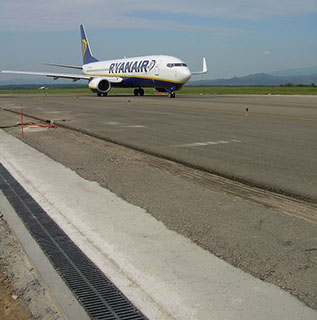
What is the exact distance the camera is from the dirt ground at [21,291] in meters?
2.89

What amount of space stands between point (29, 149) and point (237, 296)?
7.92m

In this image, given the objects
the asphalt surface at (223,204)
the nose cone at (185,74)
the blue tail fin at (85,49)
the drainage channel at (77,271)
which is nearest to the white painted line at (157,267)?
the drainage channel at (77,271)

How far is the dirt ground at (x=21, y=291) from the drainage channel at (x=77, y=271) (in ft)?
0.72

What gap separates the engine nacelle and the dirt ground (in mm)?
37144

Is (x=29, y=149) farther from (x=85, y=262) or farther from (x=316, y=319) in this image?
(x=316, y=319)

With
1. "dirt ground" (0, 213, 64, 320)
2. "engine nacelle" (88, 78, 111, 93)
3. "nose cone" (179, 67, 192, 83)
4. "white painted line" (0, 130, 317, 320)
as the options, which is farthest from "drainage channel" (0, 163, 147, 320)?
"engine nacelle" (88, 78, 111, 93)

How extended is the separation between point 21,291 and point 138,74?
35874mm

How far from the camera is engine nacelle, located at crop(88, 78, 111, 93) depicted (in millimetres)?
39969

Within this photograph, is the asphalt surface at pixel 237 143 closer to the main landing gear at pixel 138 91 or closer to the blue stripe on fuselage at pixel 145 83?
the blue stripe on fuselage at pixel 145 83

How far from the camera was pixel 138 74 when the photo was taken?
37.9m

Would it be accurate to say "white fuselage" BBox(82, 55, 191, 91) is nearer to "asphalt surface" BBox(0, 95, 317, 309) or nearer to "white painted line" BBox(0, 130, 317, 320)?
"asphalt surface" BBox(0, 95, 317, 309)

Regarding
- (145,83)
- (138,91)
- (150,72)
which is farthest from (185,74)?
(138,91)

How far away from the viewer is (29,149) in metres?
9.95

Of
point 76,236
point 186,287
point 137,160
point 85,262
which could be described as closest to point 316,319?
point 186,287
